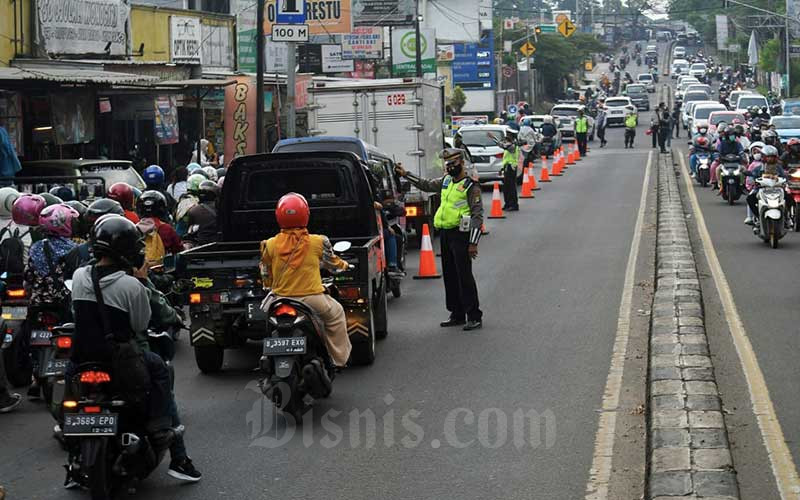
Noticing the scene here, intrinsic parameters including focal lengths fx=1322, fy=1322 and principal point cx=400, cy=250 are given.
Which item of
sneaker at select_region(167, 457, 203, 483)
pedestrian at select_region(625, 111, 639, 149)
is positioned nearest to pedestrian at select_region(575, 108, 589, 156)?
pedestrian at select_region(625, 111, 639, 149)

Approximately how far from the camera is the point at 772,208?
20188mm

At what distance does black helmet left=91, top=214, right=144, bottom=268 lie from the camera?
727 centimetres

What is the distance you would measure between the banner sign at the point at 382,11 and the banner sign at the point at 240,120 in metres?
24.7

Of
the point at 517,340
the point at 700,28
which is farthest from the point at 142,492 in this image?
the point at 700,28

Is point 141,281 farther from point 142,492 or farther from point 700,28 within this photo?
point 700,28

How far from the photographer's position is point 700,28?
18038 cm

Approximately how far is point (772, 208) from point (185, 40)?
1797cm

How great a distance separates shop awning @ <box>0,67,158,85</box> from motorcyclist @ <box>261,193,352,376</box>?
11.0 metres

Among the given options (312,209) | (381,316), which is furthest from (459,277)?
(312,209)

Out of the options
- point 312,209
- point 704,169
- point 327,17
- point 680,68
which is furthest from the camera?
point 680,68

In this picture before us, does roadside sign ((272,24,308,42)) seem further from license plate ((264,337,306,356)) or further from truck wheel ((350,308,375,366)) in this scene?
license plate ((264,337,306,356))

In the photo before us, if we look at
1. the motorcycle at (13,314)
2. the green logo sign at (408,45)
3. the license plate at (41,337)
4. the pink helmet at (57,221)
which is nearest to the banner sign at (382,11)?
the green logo sign at (408,45)

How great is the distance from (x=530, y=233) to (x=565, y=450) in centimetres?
1542

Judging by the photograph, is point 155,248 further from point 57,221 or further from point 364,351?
point 57,221
